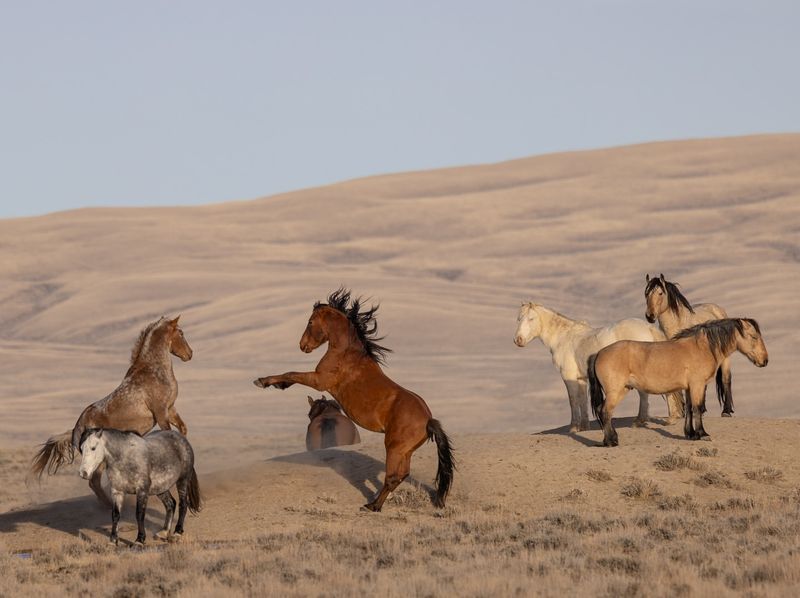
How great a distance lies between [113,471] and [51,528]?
3163mm

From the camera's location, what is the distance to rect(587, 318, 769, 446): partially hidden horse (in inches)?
731

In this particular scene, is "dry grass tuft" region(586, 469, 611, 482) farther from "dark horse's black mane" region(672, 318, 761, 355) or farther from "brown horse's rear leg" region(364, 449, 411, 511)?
"brown horse's rear leg" region(364, 449, 411, 511)

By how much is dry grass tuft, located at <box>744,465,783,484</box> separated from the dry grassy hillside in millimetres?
132

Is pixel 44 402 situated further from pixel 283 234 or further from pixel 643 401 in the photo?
pixel 283 234

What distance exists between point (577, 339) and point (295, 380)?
6.94 meters

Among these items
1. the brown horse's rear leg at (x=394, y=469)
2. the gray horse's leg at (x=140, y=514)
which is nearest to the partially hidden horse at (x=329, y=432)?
the brown horse's rear leg at (x=394, y=469)

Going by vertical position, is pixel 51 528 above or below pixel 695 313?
below

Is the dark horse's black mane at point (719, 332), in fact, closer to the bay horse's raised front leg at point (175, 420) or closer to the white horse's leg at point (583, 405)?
the white horse's leg at point (583, 405)

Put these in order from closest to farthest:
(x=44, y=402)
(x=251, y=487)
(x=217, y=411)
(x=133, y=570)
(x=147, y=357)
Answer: (x=133, y=570), (x=147, y=357), (x=251, y=487), (x=217, y=411), (x=44, y=402)

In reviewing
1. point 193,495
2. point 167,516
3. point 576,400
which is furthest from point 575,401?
point 167,516

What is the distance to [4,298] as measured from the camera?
108 m

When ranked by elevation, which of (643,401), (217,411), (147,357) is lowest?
(217,411)

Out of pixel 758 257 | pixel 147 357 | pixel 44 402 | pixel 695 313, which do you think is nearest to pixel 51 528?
pixel 147 357

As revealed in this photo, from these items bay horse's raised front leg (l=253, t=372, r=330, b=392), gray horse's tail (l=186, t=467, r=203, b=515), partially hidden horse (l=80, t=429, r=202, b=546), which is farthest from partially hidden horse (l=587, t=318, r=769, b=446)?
partially hidden horse (l=80, t=429, r=202, b=546)
